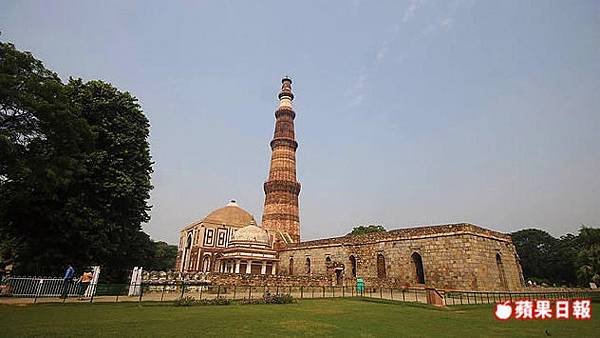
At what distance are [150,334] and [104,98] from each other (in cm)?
1665

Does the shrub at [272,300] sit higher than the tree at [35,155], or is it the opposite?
the tree at [35,155]

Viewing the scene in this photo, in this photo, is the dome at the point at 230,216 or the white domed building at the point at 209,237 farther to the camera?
the dome at the point at 230,216

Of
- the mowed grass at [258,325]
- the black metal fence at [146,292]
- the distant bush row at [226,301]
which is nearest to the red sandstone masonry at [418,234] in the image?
the black metal fence at [146,292]

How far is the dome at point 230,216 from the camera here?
136 ft

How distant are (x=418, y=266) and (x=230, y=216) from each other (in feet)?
83.1

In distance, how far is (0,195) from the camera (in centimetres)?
1544

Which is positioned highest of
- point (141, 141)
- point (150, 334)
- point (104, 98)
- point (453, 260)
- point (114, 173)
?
point (104, 98)

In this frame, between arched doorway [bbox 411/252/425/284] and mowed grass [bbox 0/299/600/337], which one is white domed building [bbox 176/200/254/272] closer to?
arched doorway [bbox 411/252/425/284]

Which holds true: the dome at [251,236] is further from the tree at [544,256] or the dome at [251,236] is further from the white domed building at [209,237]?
the tree at [544,256]

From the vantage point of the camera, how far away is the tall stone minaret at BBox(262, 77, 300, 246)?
3881 centimetres

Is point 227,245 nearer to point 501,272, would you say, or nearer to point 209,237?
point 209,237

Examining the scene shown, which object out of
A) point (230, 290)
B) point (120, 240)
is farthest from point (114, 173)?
point (230, 290)

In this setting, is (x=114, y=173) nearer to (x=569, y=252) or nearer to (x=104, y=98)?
(x=104, y=98)

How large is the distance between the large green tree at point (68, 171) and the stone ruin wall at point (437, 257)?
51.0ft
